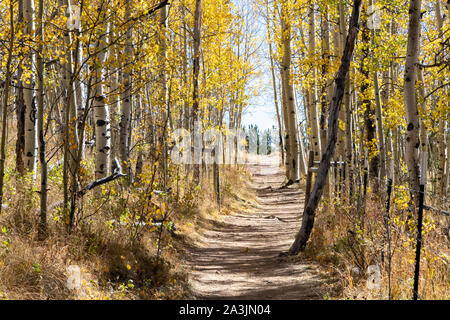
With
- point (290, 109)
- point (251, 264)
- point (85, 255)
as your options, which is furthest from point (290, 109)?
point (85, 255)

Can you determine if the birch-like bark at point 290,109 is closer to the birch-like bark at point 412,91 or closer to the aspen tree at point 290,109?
the aspen tree at point 290,109

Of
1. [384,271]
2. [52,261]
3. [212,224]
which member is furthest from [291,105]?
[52,261]

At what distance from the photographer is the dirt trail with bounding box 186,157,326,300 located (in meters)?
5.64

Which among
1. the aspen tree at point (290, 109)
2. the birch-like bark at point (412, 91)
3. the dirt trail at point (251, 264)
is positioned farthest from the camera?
the aspen tree at point (290, 109)

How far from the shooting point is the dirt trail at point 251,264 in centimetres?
564

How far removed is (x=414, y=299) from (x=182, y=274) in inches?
125

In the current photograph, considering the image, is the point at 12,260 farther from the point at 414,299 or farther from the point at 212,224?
the point at 212,224

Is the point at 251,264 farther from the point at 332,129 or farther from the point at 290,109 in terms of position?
the point at 290,109

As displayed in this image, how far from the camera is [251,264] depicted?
709 cm

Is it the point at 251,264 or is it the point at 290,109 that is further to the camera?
the point at 290,109

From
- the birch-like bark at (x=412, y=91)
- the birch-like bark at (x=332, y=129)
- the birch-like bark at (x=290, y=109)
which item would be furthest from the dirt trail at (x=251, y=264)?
the birch-like bark at (x=290, y=109)

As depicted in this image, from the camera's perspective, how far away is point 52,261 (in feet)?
14.9

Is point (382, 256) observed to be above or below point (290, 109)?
below

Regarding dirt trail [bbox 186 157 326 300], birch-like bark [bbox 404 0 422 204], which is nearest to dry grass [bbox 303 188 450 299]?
dirt trail [bbox 186 157 326 300]
